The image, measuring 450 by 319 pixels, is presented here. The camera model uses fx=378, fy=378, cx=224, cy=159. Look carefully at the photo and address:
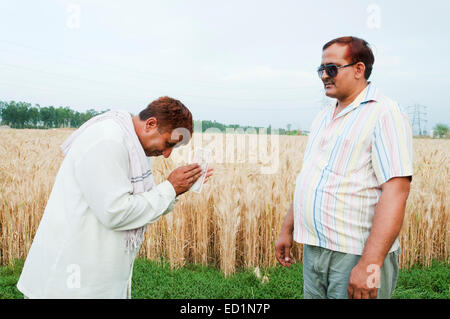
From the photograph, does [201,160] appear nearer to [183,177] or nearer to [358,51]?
[183,177]

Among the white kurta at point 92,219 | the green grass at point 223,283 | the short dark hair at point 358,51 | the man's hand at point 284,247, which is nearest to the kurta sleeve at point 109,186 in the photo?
the white kurta at point 92,219

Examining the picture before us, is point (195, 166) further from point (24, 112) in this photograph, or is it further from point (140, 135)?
point (24, 112)

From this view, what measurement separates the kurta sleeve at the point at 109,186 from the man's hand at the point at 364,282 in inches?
39.5

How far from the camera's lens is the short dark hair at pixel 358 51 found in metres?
1.94

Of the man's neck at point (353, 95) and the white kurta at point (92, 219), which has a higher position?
the man's neck at point (353, 95)

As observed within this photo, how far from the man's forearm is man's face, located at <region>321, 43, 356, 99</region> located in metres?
0.55

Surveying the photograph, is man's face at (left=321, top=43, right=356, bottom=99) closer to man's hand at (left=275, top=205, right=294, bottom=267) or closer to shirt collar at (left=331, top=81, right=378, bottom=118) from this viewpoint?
shirt collar at (left=331, top=81, right=378, bottom=118)

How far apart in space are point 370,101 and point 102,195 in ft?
4.39

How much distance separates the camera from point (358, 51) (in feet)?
6.37

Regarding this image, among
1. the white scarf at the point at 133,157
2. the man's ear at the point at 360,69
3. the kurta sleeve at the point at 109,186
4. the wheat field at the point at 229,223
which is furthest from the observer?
the wheat field at the point at 229,223

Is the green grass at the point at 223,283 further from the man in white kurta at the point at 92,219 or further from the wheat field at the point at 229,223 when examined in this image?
→ the man in white kurta at the point at 92,219

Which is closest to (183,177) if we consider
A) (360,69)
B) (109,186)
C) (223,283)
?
(109,186)

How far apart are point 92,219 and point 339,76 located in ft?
4.61

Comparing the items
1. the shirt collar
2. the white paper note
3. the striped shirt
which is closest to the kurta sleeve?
the white paper note
